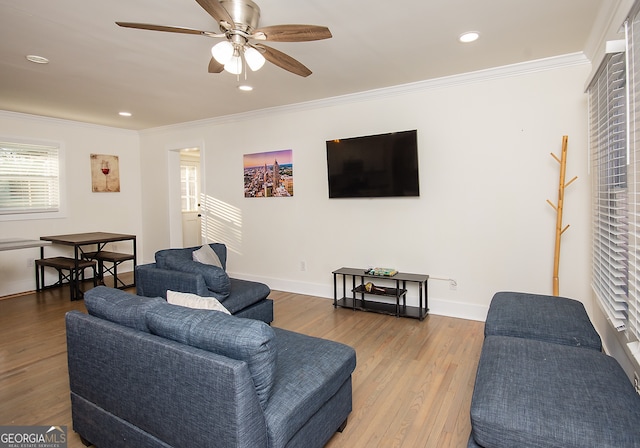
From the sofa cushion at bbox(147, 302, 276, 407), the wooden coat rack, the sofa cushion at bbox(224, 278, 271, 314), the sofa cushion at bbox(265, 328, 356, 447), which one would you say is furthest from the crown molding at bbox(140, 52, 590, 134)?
the sofa cushion at bbox(147, 302, 276, 407)

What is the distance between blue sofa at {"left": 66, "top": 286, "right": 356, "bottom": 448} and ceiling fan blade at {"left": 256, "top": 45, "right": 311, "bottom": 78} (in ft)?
5.58

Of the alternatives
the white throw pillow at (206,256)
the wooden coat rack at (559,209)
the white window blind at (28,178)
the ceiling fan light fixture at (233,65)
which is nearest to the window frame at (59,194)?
the white window blind at (28,178)

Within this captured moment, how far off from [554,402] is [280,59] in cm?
248

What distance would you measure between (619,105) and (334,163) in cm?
Answer: 286

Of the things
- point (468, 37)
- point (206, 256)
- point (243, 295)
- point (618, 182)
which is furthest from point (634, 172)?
point (206, 256)

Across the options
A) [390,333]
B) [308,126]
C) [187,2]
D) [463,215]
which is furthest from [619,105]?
[308,126]

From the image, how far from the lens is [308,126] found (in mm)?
4832

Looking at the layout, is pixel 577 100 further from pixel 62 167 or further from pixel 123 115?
pixel 62 167

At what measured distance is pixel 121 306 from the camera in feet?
6.11

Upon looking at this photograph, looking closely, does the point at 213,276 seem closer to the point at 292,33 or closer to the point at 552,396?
the point at 292,33

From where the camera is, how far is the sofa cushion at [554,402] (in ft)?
4.23

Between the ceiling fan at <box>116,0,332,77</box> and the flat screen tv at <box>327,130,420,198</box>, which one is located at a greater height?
the ceiling fan at <box>116,0,332,77</box>

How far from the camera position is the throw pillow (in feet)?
12.1

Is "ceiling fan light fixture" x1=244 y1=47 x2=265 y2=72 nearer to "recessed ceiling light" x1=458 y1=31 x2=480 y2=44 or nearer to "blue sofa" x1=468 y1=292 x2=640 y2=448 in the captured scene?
"recessed ceiling light" x1=458 y1=31 x2=480 y2=44
